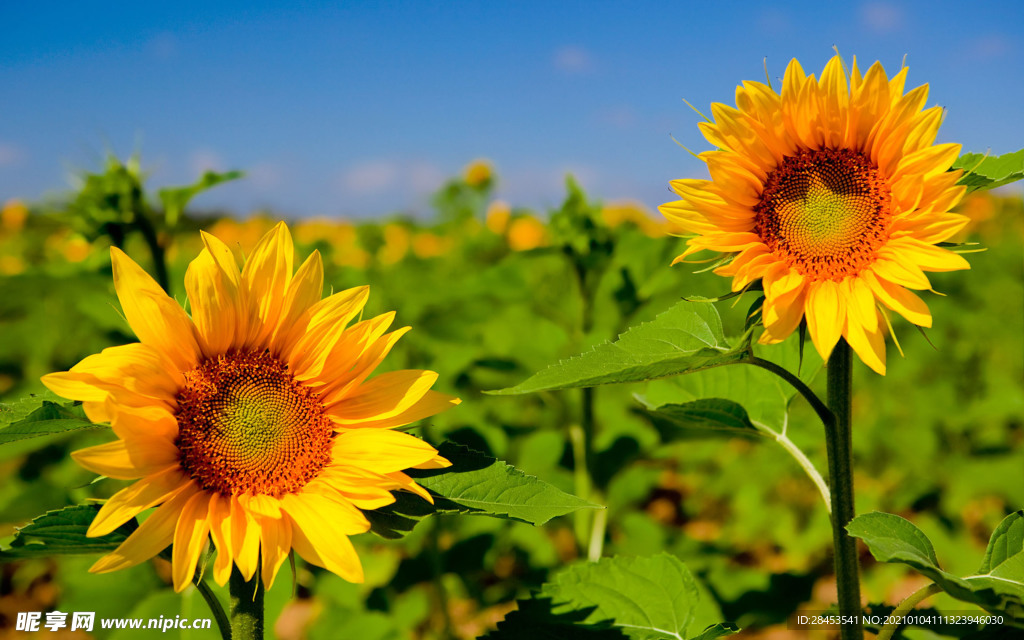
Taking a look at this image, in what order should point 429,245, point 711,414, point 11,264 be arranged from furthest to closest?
1. point 429,245
2. point 11,264
3. point 711,414

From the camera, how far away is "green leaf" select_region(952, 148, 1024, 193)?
1226 mm

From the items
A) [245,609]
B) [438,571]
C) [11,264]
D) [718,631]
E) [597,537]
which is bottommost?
[438,571]

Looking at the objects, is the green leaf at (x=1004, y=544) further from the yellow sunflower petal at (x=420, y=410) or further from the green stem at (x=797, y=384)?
the yellow sunflower petal at (x=420, y=410)

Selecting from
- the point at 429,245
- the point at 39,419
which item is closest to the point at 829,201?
the point at 39,419

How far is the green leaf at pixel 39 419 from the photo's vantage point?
1.08 meters

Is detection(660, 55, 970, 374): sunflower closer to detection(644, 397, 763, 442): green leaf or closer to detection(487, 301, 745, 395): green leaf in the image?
detection(487, 301, 745, 395): green leaf

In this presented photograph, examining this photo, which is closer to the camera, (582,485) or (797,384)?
(797,384)

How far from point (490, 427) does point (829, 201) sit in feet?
4.86

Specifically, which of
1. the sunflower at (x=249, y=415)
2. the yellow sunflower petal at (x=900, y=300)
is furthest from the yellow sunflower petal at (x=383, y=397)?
the yellow sunflower petal at (x=900, y=300)

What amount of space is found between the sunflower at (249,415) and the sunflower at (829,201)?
0.57 m

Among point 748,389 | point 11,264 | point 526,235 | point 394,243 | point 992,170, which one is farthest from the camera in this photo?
point 394,243

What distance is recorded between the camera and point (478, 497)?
4.06ft

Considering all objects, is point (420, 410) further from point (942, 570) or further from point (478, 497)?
point (942, 570)

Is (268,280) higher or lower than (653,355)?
higher
